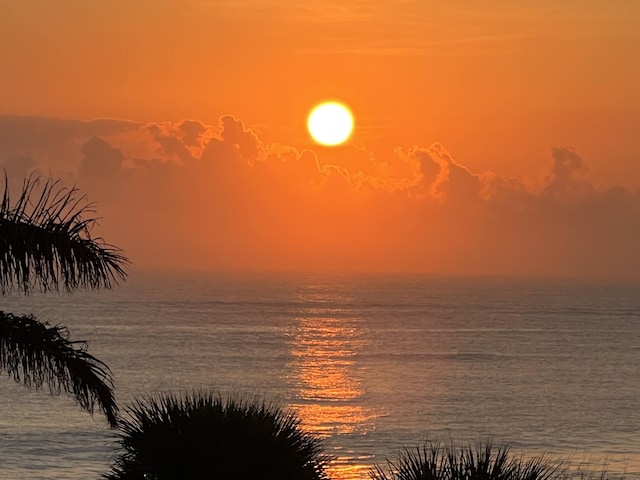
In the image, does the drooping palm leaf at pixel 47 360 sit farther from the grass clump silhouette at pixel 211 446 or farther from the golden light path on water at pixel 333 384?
the golden light path on water at pixel 333 384

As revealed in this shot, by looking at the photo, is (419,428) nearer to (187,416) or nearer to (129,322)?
(187,416)

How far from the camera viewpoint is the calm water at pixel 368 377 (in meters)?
61.6

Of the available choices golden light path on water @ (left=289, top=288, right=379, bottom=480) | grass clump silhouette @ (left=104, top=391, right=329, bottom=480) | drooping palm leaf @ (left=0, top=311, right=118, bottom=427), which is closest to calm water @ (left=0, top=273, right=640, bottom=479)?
golden light path on water @ (left=289, top=288, right=379, bottom=480)

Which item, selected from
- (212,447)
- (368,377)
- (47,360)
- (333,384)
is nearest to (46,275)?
(47,360)

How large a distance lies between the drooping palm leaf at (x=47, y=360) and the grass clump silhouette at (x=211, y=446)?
571cm

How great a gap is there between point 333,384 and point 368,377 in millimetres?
7375

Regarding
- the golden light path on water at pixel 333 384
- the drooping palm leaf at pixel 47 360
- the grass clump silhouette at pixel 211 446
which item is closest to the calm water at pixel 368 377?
the golden light path on water at pixel 333 384

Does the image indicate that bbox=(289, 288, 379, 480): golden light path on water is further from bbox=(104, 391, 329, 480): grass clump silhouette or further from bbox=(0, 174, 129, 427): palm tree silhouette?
bbox=(0, 174, 129, 427): palm tree silhouette

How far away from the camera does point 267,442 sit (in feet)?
55.5

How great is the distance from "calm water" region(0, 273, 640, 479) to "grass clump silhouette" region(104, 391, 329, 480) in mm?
34665

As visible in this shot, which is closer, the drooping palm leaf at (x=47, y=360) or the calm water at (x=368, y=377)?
the drooping palm leaf at (x=47, y=360)

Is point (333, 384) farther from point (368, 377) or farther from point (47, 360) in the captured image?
point (47, 360)

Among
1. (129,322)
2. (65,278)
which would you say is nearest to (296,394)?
(129,322)

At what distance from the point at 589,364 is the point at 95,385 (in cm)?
10846
